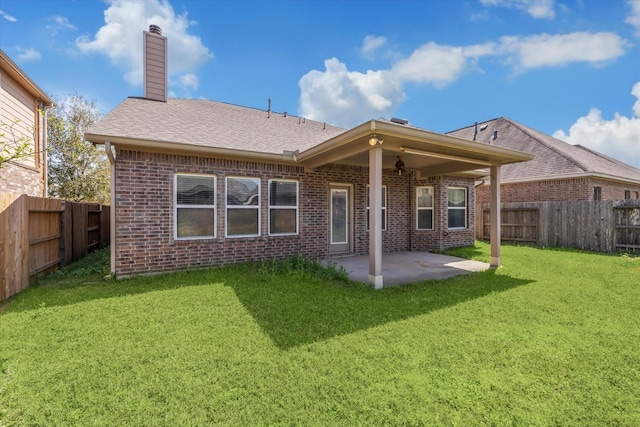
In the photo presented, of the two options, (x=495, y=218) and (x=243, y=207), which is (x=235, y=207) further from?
(x=495, y=218)

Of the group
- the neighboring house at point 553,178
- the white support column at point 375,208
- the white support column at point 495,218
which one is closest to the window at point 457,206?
the white support column at point 495,218

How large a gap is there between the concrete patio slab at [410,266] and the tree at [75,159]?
50.5ft

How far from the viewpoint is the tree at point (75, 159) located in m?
15.8

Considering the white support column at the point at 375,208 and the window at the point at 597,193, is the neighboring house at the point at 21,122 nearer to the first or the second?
the white support column at the point at 375,208

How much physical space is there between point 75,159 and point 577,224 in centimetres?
2386

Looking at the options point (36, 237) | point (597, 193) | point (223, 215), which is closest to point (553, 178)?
point (597, 193)

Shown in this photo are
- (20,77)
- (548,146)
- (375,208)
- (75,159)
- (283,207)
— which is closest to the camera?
(375,208)

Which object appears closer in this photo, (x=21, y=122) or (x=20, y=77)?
(x=20, y=77)

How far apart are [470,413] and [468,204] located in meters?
10.6

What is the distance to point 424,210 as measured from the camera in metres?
10.9

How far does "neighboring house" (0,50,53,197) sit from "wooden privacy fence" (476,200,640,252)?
672 inches

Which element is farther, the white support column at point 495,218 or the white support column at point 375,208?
the white support column at point 495,218

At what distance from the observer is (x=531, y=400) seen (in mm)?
2547

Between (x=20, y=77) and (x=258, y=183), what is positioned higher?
(x=20, y=77)
